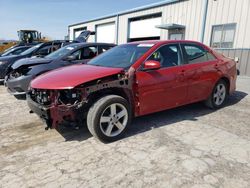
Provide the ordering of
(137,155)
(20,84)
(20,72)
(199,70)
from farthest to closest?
(20,72), (20,84), (199,70), (137,155)

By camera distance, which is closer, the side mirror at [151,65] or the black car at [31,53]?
the side mirror at [151,65]

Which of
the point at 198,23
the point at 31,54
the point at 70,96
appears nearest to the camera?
the point at 70,96

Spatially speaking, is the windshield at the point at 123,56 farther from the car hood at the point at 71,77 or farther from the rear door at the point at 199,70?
the rear door at the point at 199,70

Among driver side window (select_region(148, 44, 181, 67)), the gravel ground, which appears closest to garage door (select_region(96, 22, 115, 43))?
driver side window (select_region(148, 44, 181, 67))

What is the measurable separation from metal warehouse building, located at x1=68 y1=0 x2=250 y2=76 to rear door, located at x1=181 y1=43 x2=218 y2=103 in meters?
7.30

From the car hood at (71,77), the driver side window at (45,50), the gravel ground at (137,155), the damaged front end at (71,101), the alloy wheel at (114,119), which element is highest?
the driver side window at (45,50)

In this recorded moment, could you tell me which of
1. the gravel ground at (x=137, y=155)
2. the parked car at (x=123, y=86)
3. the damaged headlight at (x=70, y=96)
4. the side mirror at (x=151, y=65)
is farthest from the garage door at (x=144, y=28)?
the damaged headlight at (x=70, y=96)

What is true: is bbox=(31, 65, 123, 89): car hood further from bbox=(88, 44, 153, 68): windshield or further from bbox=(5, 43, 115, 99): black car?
bbox=(5, 43, 115, 99): black car

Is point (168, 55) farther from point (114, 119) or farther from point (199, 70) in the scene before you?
point (114, 119)

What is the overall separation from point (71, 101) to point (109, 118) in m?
0.63

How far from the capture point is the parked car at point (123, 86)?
134 inches

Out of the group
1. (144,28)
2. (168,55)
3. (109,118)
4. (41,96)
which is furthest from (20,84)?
(144,28)

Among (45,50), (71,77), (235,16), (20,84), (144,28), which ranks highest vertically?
(235,16)

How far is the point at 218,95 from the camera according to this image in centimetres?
539
